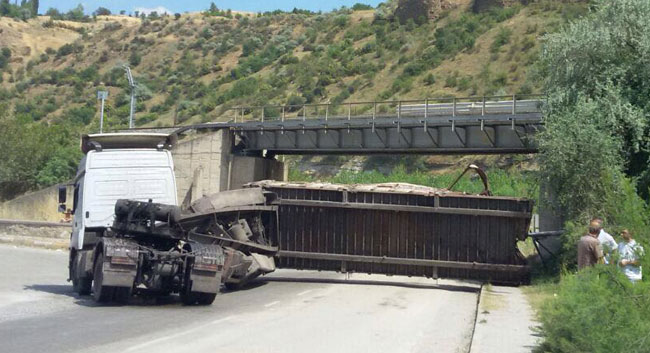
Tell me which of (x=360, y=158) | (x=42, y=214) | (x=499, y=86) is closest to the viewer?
(x=42, y=214)

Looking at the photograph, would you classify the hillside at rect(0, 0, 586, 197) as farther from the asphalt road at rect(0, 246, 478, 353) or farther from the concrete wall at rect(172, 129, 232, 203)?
the asphalt road at rect(0, 246, 478, 353)

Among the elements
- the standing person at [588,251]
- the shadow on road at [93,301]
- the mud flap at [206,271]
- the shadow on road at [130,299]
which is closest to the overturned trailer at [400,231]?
the shadow on road at [130,299]

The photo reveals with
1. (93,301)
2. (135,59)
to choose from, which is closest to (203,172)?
(93,301)

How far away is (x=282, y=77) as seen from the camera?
100 m

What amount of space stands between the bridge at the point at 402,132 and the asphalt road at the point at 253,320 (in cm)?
1610

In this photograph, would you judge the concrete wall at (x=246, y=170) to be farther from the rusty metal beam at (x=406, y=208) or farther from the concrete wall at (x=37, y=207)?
the rusty metal beam at (x=406, y=208)

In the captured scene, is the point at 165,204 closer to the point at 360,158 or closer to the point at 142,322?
the point at 142,322

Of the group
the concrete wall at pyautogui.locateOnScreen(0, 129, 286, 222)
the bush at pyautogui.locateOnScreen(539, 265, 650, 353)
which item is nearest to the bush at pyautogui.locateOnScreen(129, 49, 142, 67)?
the concrete wall at pyautogui.locateOnScreen(0, 129, 286, 222)

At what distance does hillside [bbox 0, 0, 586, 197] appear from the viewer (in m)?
84.6

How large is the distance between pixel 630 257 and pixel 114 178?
1227 centimetres

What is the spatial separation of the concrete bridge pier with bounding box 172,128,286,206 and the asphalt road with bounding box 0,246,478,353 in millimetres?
24878

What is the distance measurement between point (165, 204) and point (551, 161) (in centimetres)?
1137

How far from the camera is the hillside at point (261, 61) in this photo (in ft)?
278

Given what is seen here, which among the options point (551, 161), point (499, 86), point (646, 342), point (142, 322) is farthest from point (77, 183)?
point (499, 86)
